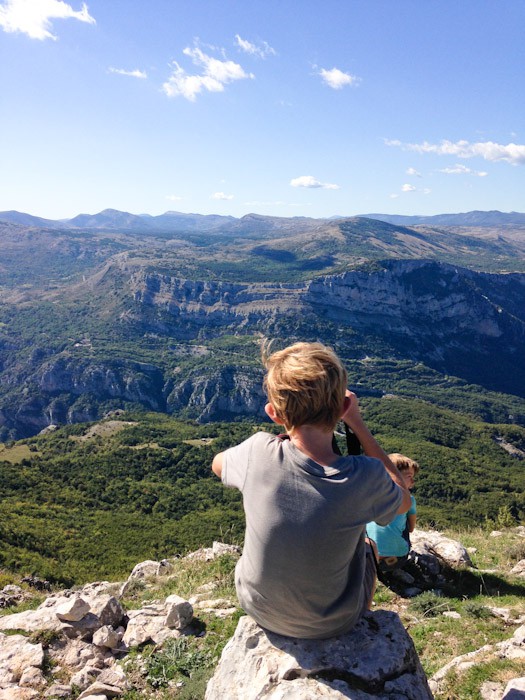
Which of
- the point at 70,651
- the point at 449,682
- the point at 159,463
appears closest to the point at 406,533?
the point at 449,682

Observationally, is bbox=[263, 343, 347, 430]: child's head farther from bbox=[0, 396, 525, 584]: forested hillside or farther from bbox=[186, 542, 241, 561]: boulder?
bbox=[0, 396, 525, 584]: forested hillside

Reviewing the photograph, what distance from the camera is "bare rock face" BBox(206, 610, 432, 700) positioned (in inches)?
154

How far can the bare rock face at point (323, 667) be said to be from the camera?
3908 millimetres

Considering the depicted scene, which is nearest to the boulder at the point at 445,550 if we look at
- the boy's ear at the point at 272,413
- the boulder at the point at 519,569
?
the boulder at the point at 519,569

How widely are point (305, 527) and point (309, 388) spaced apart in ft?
3.85

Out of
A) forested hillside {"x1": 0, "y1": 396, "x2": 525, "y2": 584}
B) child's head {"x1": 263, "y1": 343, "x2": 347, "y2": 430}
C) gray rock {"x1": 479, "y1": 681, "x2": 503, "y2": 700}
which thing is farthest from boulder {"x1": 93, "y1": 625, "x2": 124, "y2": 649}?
forested hillside {"x1": 0, "y1": 396, "x2": 525, "y2": 584}

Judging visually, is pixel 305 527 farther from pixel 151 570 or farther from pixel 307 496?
pixel 151 570

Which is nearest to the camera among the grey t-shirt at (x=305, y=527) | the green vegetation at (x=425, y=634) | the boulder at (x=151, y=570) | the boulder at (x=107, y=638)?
the grey t-shirt at (x=305, y=527)

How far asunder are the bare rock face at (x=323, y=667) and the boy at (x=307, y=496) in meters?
0.33

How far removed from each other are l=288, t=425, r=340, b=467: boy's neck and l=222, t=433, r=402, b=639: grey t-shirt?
0.10m

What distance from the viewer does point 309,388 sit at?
11.7 ft

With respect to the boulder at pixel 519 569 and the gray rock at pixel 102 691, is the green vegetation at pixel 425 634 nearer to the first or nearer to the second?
the gray rock at pixel 102 691

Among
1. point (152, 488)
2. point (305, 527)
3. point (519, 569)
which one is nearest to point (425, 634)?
point (519, 569)

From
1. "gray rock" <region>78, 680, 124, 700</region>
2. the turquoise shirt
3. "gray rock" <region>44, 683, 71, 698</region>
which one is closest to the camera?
"gray rock" <region>78, 680, 124, 700</region>
